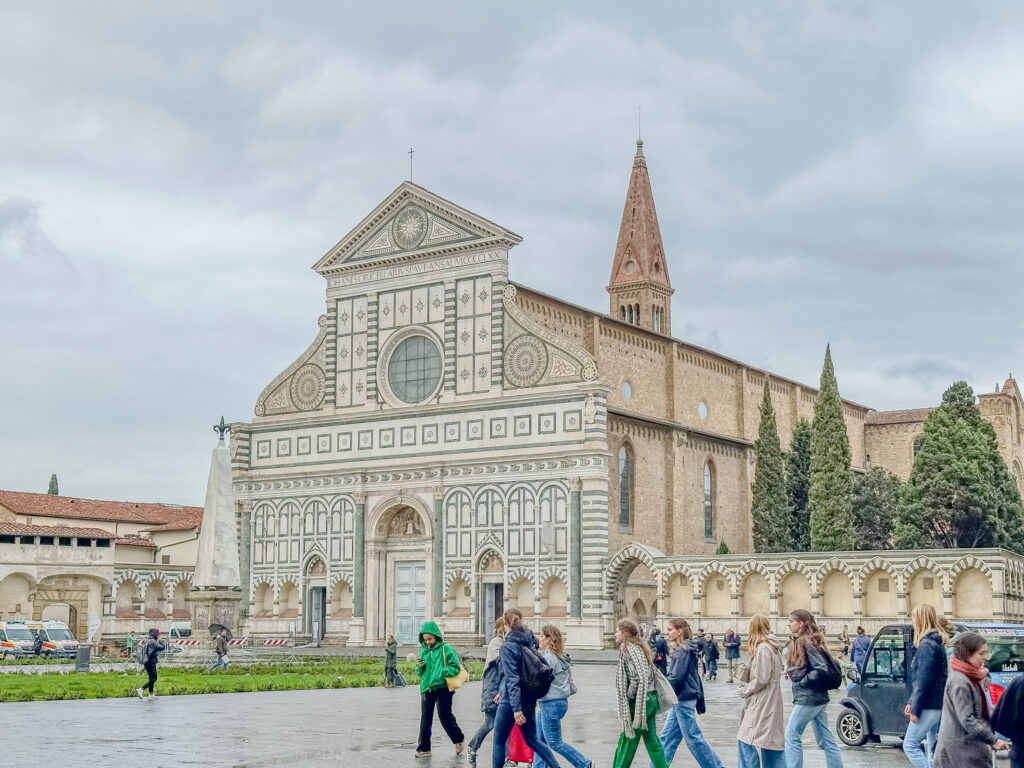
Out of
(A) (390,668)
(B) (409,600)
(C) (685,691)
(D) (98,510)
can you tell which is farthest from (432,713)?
(D) (98,510)

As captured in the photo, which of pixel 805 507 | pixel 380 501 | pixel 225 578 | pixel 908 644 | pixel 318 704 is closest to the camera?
pixel 908 644

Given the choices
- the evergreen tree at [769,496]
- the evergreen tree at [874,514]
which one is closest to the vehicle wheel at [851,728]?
the evergreen tree at [769,496]

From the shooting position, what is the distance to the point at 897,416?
6706 centimetres

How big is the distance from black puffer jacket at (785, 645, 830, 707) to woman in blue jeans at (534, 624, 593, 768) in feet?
7.37

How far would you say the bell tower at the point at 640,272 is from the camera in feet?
220

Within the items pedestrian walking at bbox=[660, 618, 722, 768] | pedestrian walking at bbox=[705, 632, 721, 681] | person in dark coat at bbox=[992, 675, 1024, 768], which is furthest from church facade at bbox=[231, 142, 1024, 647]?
person in dark coat at bbox=[992, 675, 1024, 768]

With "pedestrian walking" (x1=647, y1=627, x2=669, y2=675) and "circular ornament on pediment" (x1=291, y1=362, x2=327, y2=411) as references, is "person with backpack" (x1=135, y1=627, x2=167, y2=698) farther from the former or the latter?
"circular ornament on pediment" (x1=291, y1=362, x2=327, y2=411)

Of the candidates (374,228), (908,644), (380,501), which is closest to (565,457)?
(380,501)

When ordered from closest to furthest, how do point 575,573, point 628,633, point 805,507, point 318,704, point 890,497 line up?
point 628,633 < point 318,704 < point 575,573 < point 805,507 < point 890,497

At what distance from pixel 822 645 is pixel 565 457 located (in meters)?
30.1

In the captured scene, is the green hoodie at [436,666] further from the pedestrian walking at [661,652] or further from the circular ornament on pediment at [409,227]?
the circular ornament on pediment at [409,227]

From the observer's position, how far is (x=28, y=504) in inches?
2287

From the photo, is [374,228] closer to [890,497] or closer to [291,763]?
[890,497]

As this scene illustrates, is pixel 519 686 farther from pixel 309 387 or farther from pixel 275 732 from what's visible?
pixel 309 387
